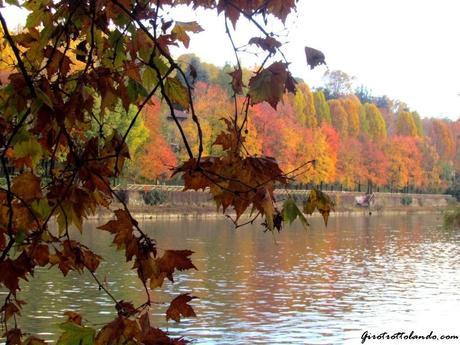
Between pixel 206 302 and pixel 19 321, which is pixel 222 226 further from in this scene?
pixel 19 321

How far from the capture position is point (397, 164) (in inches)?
2918

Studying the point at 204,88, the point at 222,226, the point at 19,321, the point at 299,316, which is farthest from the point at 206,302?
the point at 204,88

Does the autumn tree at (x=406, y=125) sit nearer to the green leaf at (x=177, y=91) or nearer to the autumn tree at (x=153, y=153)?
the autumn tree at (x=153, y=153)

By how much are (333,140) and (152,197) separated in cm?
→ 2753

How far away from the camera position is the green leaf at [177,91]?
208 cm

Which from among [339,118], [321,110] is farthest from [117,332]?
[339,118]

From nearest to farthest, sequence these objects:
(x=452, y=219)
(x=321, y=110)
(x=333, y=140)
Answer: (x=452, y=219), (x=333, y=140), (x=321, y=110)

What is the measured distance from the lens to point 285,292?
53.4ft

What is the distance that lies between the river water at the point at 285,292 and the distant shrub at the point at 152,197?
1745 centimetres

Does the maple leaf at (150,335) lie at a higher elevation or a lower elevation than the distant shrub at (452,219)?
higher

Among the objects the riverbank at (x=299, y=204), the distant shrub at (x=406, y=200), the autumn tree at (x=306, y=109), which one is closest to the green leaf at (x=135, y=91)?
the riverbank at (x=299, y=204)

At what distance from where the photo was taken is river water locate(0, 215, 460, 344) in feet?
40.9

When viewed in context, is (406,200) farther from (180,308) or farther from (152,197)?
(180,308)

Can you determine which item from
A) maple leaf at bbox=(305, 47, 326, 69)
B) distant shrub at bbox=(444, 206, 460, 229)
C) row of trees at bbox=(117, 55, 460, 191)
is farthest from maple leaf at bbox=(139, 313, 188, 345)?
row of trees at bbox=(117, 55, 460, 191)
